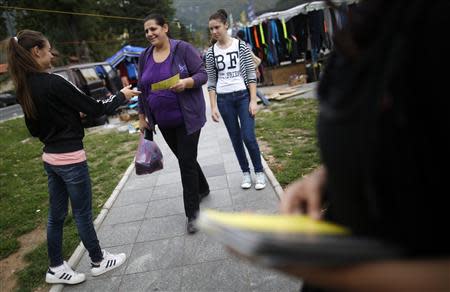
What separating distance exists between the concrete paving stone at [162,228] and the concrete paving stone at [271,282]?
1208 mm

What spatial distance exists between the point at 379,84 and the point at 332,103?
0.13 metres

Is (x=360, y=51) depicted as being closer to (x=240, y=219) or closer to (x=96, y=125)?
(x=240, y=219)

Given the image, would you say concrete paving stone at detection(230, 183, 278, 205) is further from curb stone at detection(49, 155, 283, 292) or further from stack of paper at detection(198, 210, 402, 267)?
stack of paper at detection(198, 210, 402, 267)

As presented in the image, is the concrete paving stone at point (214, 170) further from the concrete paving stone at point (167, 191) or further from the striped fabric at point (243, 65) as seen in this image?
the striped fabric at point (243, 65)

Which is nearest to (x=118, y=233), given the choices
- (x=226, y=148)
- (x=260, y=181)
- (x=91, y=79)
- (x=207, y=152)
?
(x=260, y=181)

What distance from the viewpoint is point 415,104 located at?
70 cm

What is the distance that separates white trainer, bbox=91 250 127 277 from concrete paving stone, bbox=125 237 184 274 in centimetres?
10

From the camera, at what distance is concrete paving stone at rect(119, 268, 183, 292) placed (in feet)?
9.84

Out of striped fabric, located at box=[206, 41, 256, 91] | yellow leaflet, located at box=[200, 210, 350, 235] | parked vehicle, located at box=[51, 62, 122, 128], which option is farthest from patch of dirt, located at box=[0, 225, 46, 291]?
parked vehicle, located at box=[51, 62, 122, 128]

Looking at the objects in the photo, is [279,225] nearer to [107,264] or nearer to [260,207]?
[107,264]

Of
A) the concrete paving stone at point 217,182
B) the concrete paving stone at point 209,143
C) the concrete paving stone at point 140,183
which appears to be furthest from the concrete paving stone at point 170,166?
the concrete paving stone at point 217,182

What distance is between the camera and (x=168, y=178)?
5.80 meters

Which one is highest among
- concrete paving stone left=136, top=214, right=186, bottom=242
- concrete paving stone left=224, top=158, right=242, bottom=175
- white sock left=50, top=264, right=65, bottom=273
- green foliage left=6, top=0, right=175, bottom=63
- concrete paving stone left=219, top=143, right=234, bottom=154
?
green foliage left=6, top=0, right=175, bottom=63

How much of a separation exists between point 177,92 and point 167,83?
19cm
